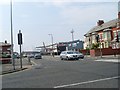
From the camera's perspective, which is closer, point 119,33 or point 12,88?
point 12,88

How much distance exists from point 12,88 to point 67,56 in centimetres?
3680

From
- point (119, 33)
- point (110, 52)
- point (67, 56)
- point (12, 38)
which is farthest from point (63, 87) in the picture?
point (119, 33)

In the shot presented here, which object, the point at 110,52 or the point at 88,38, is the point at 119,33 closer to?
the point at 110,52

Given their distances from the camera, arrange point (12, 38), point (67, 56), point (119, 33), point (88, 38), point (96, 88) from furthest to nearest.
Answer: point (88, 38) → point (119, 33) → point (67, 56) → point (12, 38) → point (96, 88)

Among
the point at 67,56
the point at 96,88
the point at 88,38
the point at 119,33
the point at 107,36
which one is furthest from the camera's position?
the point at 88,38

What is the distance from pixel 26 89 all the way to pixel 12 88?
39.6 inches

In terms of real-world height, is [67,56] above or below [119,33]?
below

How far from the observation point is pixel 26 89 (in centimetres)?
1327

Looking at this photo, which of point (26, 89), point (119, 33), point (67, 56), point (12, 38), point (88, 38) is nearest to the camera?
point (26, 89)

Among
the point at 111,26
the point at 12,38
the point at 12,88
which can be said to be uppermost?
the point at 111,26

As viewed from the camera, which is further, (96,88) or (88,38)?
(88,38)

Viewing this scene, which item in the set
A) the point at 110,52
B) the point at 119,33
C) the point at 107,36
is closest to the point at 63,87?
the point at 110,52

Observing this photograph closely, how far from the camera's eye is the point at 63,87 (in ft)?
43.9

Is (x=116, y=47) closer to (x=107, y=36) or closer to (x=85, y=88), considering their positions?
(x=107, y=36)
